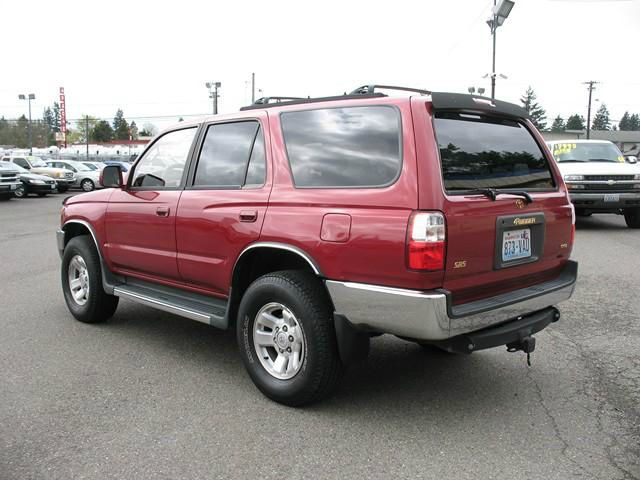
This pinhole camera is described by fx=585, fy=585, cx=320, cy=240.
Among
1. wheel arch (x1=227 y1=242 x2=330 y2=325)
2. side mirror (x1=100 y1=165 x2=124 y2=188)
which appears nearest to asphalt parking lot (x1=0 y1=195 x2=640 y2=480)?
wheel arch (x1=227 y1=242 x2=330 y2=325)

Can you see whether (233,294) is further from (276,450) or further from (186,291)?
(276,450)

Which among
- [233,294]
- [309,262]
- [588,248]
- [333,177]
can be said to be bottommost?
[588,248]

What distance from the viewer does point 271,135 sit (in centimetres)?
393

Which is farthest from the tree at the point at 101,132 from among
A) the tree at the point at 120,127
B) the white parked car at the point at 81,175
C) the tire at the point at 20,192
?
the tire at the point at 20,192

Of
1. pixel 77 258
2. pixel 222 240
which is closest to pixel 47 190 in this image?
pixel 77 258

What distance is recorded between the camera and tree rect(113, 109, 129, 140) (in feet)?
478

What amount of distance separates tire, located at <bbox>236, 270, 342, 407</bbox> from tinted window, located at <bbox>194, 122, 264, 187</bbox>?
0.85 m

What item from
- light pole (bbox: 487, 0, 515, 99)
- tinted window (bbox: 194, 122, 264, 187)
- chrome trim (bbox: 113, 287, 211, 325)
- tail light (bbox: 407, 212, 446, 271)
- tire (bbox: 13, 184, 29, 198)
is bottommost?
tire (bbox: 13, 184, 29, 198)

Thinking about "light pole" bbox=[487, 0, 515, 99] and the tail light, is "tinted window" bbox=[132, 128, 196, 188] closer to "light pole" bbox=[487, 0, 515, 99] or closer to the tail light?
the tail light

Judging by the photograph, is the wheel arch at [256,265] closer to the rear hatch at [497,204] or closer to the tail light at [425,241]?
the tail light at [425,241]

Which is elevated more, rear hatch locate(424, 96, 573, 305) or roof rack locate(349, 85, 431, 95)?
roof rack locate(349, 85, 431, 95)

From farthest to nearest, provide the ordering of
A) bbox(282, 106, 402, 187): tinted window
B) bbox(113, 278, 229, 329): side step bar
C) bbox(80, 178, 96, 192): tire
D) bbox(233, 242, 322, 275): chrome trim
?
bbox(80, 178, 96, 192): tire → bbox(113, 278, 229, 329): side step bar → bbox(233, 242, 322, 275): chrome trim → bbox(282, 106, 402, 187): tinted window

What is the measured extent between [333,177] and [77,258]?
3.19m

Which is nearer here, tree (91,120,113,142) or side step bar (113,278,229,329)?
side step bar (113,278,229,329)
